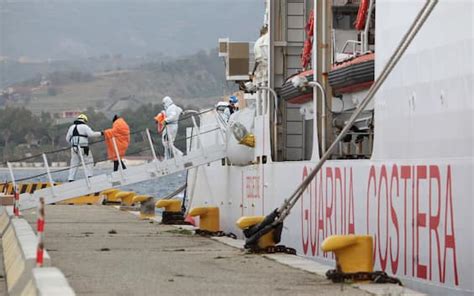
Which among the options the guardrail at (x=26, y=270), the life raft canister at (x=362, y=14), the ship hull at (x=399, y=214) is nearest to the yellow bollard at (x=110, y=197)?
the ship hull at (x=399, y=214)

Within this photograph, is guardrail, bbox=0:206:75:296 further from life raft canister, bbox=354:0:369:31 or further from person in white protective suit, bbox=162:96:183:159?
person in white protective suit, bbox=162:96:183:159

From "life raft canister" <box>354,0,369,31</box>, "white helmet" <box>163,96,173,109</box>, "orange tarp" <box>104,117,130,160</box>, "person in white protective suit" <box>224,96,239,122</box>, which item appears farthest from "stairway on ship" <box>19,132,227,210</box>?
"life raft canister" <box>354,0,369,31</box>

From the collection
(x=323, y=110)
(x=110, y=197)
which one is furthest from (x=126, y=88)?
(x=323, y=110)

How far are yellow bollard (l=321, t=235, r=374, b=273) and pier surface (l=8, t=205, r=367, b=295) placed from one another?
27 cm

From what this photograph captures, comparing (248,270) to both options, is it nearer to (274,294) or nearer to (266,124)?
(274,294)

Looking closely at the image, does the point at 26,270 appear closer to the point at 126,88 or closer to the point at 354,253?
the point at 354,253

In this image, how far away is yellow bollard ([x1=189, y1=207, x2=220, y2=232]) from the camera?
897 inches

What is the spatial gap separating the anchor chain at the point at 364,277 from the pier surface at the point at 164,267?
0.33 feet

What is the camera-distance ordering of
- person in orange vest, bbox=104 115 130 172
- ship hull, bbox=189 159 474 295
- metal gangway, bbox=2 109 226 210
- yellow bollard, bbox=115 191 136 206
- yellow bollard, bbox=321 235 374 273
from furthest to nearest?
yellow bollard, bbox=115 191 136 206 < person in orange vest, bbox=104 115 130 172 < metal gangway, bbox=2 109 226 210 < yellow bollard, bbox=321 235 374 273 < ship hull, bbox=189 159 474 295

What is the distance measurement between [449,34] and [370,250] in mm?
2071

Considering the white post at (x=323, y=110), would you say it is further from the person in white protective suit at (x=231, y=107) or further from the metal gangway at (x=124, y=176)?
the person in white protective suit at (x=231, y=107)

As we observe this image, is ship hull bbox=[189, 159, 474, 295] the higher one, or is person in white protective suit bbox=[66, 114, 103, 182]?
person in white protective suit bbox=[66, 114, 103, 182]

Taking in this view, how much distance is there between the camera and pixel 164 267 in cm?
1530

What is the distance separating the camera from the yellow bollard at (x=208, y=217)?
74.7 feet
